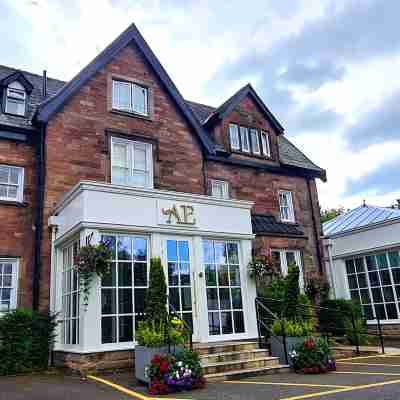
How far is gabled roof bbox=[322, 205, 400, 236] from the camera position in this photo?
18.3 meters

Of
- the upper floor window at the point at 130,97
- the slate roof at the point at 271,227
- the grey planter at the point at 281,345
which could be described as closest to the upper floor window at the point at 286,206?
the slate roof at the point at 271,227

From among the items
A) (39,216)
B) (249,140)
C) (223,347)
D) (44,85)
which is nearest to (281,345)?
(223,347)

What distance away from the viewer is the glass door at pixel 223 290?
37.2 ft

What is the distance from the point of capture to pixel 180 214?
11.5 meters

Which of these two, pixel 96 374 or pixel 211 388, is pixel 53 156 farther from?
pixel 211 388

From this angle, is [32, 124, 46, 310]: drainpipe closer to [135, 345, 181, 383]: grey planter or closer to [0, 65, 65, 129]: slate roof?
[0, 65, 65, 129]: slate roof

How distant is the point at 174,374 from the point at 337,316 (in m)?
9.64

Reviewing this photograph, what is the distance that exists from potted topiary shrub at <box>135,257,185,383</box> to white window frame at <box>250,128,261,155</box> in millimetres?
10504

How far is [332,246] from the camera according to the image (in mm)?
19359

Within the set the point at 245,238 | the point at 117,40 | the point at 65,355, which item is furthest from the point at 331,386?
the point at 117,40

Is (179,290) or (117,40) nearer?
(179,290)

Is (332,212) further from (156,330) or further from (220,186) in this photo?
(156,330)

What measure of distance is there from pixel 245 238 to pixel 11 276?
697cm

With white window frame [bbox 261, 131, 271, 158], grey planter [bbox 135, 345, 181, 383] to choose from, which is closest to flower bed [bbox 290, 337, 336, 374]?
grey planter [bbox 135, 345, 181, 383]
